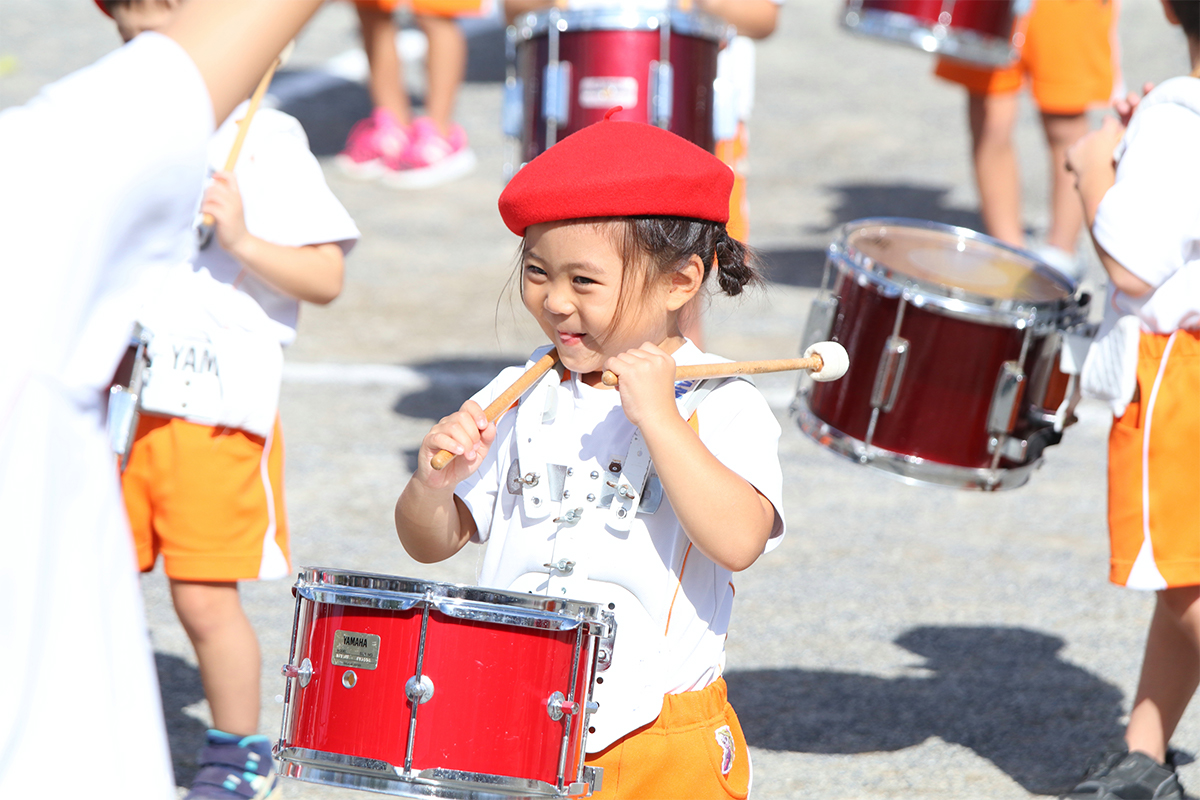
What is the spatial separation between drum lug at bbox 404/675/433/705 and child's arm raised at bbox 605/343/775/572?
0.38m

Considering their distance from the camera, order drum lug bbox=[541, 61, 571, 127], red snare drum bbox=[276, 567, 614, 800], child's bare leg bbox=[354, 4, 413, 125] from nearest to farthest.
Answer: red snare drum bbox=[276, 567, 614, 800]
drum lug bbox=[541, 61, 571, 127]
child's bare leg bbox=[354, 4, 413, 125]

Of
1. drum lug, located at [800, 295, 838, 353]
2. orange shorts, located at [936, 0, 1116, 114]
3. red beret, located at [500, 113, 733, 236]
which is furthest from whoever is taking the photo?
orange shorts, located at [936, 0, 1116, 114]

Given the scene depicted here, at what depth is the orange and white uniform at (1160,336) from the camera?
2564 millimetres

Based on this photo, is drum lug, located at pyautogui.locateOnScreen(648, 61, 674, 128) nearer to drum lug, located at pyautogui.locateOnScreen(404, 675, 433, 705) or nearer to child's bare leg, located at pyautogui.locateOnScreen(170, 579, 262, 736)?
child's bare leg, located at pyautogui.locateOnScreen(170, 579, 262, 736)

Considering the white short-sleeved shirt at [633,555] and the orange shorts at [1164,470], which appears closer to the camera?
the white short-sleeved shirt at [633,555]

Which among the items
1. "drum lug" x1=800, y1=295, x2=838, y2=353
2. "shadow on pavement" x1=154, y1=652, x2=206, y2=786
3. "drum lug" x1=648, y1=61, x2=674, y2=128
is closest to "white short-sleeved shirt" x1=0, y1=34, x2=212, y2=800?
"shadow on pavement" x1=154, y1=652, x2=206, y2=786

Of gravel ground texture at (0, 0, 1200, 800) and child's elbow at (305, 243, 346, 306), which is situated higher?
child's elbow at (305, 243, 346, 306)

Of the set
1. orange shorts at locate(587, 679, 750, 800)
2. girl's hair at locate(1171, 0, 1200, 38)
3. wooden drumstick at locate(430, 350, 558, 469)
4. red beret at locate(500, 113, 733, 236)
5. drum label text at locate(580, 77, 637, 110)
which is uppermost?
girl's hair at locate(1171, 0, 1200, 38)

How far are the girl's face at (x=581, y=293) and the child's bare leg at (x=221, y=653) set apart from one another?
1.11 metres

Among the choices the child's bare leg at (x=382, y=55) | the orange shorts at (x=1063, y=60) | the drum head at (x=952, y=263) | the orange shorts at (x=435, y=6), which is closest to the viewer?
the drum head at (x=952, y=263)

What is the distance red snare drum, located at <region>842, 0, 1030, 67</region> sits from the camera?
5.39 metres

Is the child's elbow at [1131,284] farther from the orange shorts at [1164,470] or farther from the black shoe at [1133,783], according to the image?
the black shoe at [1133,783]

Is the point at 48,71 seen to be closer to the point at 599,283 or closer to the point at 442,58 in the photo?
the point at 442,58

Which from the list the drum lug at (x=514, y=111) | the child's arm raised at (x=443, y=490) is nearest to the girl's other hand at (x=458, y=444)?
the child's arm raised at (x=443, y=490)
